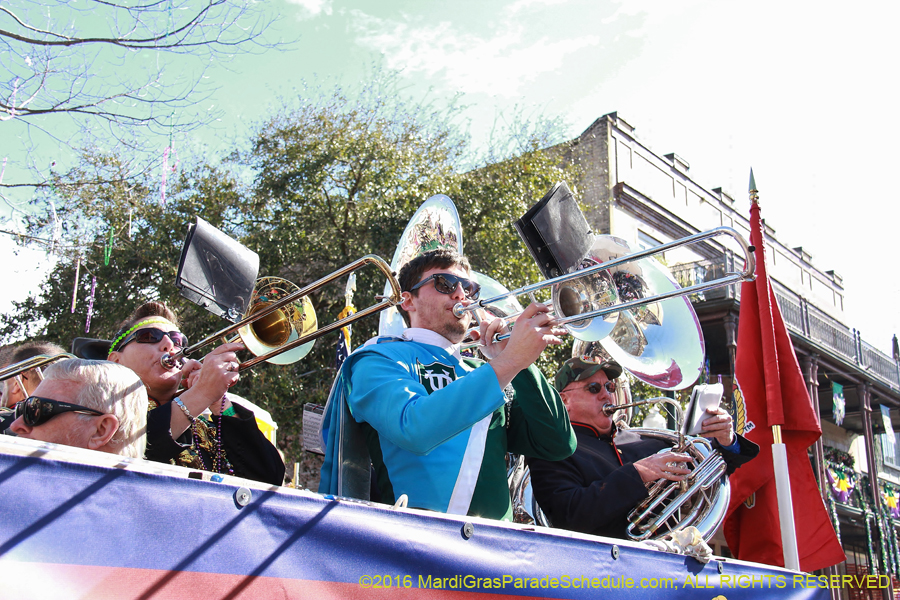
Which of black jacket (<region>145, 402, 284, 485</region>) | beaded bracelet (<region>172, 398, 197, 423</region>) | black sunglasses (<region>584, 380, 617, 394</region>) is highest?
black sunglasses (<region>584, 380, 617, 394</region>)

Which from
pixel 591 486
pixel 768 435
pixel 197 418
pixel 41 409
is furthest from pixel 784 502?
pixel 41 409

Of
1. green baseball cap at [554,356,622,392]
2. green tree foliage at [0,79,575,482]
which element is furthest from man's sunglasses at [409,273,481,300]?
green tree foliage at [0,79,575,482]

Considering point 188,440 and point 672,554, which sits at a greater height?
point 188,440

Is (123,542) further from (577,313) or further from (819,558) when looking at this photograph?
(819,558)

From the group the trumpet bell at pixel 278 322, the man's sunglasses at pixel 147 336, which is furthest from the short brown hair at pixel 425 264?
the man's sunglasses at pixel 147 336

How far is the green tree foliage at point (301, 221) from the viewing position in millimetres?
10242

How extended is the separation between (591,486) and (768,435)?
207 cm

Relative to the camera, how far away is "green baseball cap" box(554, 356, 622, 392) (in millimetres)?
3926

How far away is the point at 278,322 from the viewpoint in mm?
3385

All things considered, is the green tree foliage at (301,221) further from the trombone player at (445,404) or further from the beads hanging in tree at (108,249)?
the trombone player at (445,404)

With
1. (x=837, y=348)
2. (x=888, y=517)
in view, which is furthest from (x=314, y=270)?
(x=888, y=517)

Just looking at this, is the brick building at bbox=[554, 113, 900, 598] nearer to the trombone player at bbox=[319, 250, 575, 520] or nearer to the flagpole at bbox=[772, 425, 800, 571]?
the flagpole at bbox=[772, 425, 800, 571]

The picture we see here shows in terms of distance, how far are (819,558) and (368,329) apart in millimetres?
6778

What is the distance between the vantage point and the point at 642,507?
3.61m
